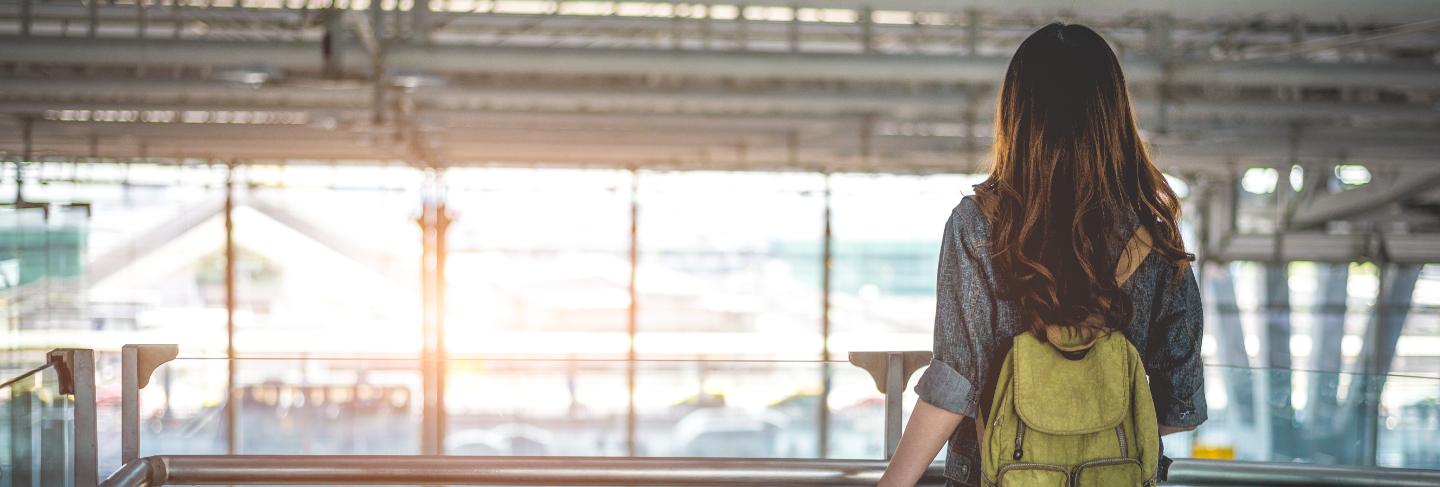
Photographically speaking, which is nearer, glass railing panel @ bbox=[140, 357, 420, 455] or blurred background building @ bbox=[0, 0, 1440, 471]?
blurred background building @ bbox=[0, 0, 1440, 471]

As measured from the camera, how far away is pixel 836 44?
10320mm

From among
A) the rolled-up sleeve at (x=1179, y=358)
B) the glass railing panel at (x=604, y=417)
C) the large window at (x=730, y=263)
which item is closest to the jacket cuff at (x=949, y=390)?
the rolled-up sleeve at (x=1179, y=358)

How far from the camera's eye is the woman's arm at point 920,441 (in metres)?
1.36

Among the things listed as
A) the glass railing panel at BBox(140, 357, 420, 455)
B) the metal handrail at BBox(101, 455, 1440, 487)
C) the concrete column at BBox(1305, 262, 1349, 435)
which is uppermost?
the metal handrail at BBox(101, 455, 1440, 487)

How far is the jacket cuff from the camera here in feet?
4.39

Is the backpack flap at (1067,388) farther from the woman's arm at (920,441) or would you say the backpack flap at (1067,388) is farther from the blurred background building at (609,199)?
the blurred background building at (609,199)

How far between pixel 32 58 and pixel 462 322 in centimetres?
775

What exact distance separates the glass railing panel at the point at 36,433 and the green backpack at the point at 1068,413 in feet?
4.89

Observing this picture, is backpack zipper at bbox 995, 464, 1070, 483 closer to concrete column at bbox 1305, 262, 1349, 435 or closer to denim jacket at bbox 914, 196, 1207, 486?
denim jacket at bbox 914, 196, 1207, 486

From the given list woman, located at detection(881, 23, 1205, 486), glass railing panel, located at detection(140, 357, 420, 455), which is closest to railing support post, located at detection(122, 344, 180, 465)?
woman, located at detection(881, 23, 1205, 486)

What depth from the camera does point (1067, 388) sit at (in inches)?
51.8

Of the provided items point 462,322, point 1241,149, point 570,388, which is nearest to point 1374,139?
point 1241,149

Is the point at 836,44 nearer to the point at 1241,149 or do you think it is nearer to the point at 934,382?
the point at 1241,149

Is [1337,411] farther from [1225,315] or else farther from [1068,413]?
[1225,315]
